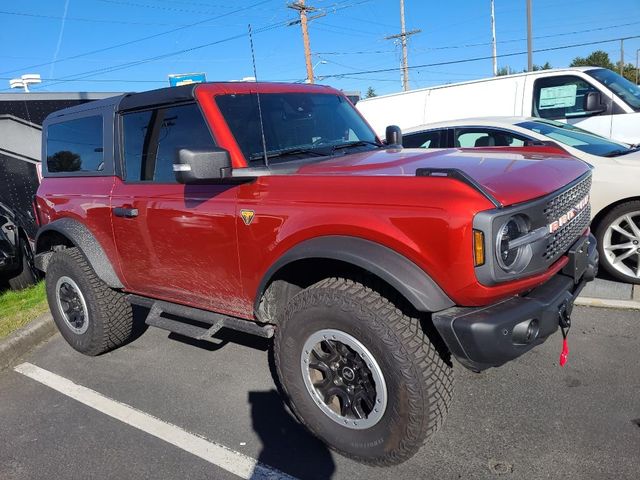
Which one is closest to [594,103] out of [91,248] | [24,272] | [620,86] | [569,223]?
[620,86]

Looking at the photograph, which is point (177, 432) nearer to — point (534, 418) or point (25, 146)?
point (534, 418)

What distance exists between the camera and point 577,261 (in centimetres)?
280

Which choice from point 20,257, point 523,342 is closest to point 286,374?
point 523,342

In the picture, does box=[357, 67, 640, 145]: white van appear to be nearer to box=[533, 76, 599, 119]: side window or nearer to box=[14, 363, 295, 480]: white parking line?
box=[533, 76, 599, 119]: side window

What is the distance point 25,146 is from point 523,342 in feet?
30.9

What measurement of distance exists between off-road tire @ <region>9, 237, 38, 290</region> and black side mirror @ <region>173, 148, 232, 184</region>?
14.8 feet

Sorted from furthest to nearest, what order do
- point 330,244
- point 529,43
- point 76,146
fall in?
1. point 529,43
2. point 76,146
3. point 330,244

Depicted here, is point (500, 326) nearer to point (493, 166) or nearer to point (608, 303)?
point (493, 166)

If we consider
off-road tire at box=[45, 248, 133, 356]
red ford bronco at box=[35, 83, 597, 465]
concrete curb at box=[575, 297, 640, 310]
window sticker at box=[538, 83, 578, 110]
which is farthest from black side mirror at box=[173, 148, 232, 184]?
window sticker at box=[538, 83, 578, 110]

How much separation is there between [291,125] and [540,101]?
21.6 ft

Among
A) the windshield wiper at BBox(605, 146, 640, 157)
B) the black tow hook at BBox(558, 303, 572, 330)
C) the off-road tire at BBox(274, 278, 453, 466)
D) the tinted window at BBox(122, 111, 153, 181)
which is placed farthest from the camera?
the windshield wiper at BBox(605, 146, 640, 157)

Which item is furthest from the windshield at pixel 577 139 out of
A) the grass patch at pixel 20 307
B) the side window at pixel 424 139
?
the grass patch at pixel 20 307

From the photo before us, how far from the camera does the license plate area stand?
2771mm

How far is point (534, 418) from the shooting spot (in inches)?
118
